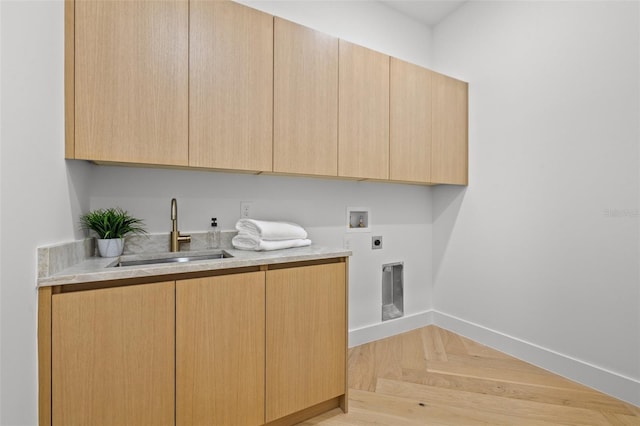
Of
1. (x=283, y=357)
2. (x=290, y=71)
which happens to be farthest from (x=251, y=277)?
(x=290, y=71)

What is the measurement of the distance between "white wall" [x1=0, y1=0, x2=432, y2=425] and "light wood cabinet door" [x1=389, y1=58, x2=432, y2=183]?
0.34 metres

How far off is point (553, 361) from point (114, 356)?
2507 mm

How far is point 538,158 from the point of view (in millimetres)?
2076

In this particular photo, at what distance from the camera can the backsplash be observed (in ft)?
3.33

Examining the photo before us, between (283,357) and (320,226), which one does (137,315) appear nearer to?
(283,357)

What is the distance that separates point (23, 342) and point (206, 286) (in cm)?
56

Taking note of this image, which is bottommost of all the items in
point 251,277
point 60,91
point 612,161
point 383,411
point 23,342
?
point 383,411

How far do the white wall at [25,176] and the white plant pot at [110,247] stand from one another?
0.23 meters

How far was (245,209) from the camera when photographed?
6.35 ft

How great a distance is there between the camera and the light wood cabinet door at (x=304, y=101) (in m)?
1.67

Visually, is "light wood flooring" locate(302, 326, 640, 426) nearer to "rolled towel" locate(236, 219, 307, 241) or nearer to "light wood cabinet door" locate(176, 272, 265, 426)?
"light wood cabinet door" locate(176, 272, 265, 426)

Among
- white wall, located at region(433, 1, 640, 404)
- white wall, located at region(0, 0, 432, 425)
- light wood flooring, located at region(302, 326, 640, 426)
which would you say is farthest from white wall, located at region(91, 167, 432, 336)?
light wood flooring, located at region(302, 326, 640, 426)

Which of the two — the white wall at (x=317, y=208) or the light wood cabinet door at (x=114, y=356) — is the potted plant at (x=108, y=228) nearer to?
the white wall at (x=317, y=208)

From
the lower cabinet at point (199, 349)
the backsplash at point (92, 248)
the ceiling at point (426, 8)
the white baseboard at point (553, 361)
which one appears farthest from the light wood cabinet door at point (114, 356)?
the ceiling at point (426, 8)
